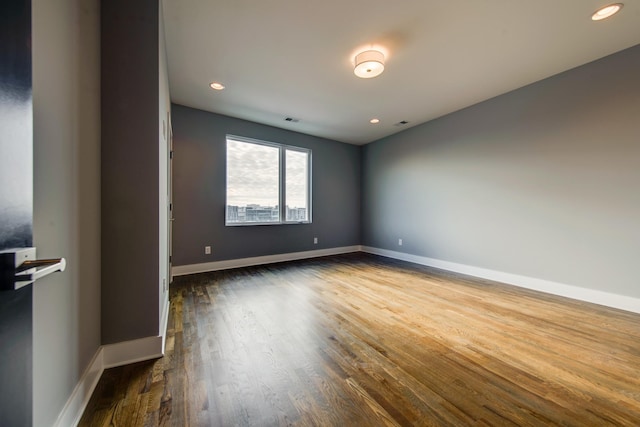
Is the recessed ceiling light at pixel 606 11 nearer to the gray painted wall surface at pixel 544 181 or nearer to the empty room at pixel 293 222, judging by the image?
the empty room at pixel 293 222

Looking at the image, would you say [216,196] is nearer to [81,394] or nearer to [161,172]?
[161,172]

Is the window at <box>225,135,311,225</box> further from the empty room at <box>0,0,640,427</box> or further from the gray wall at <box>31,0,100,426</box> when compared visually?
the gray wall at <box>31,0,100,426</box>

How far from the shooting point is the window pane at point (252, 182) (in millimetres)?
4391

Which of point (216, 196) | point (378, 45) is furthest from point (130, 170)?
point (216, 196)

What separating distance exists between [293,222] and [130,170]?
3539mm

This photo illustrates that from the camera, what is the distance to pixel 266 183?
15.6 ft

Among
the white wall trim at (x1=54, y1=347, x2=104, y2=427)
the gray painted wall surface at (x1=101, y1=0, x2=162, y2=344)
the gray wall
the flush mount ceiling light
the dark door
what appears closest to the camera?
the dark door

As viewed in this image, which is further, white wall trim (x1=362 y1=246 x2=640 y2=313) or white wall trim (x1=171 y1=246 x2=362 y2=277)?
white wall trim (x1=171 y1=246 x2=362 y2=277)

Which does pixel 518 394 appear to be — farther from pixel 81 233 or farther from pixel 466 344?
pixel 81 233

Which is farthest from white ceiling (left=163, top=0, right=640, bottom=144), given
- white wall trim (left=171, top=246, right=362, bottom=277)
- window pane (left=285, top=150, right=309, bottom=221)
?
white wall trim (left=171, top=246, right=362, bottom=277)

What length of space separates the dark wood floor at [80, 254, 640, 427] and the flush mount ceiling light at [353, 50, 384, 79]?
252cm

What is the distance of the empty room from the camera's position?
1226 mm

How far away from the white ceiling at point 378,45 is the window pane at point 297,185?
1422 millimetres

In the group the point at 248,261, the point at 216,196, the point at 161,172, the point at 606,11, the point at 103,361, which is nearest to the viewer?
the point at 103,361
